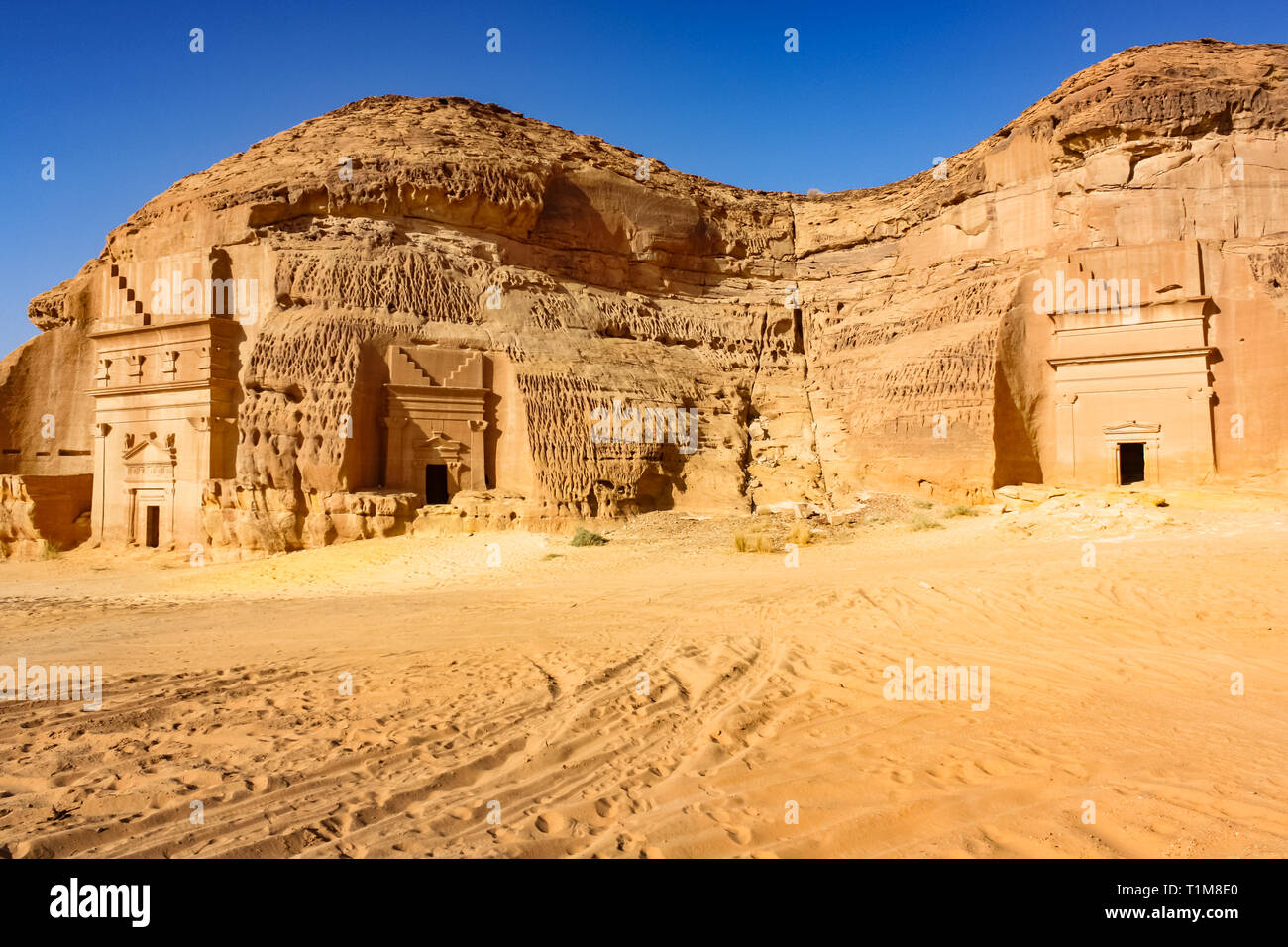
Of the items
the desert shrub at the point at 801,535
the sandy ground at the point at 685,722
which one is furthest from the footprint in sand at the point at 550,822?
the desert shrub at the point at 801,535

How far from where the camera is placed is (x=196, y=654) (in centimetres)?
779

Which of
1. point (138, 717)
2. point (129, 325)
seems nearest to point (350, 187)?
point (129, 325)

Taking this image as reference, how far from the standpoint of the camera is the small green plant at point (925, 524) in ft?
57.6

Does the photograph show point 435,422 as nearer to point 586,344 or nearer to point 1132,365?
point 586,344

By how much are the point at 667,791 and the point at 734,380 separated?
2296cm

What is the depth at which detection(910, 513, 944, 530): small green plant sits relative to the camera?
17.6 meters

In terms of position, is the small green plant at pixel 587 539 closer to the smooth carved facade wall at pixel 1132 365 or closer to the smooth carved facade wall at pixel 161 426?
the smooth carved facade wall at pixel 161 426

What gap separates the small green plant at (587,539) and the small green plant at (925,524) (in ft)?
25.1

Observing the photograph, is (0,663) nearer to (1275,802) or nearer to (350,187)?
(1275,802)

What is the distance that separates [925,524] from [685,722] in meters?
13.8

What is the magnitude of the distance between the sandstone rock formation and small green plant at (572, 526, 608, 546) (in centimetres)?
173

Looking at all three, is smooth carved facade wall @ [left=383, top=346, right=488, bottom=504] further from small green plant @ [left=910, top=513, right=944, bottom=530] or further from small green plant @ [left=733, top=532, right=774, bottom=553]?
small green plant @ [left=910, top=513, right=944, bottom=530]

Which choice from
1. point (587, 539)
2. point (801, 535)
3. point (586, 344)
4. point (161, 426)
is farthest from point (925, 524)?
point (161, 426)

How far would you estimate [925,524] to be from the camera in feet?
58.3
